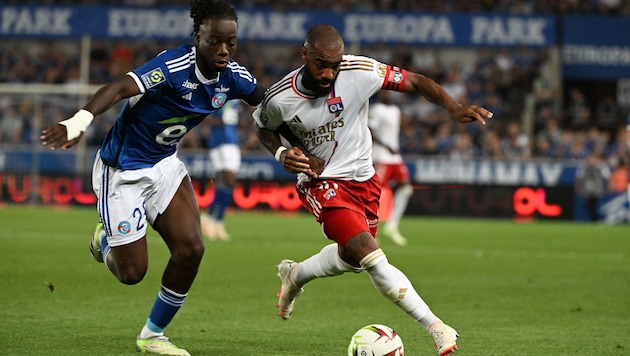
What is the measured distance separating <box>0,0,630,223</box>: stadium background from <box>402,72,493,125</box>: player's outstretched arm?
57.0 ft

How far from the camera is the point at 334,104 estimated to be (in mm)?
7289

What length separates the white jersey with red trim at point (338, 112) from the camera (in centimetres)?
729

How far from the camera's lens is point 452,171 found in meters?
25.2

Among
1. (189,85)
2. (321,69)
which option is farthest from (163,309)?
(321,69)

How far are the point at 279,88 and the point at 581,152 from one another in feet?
68.0

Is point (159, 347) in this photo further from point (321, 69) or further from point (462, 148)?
point (462, 148)

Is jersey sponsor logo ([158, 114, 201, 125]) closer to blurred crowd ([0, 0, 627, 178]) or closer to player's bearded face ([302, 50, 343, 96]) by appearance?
player's bearded face ([302, 50, 343, 96])

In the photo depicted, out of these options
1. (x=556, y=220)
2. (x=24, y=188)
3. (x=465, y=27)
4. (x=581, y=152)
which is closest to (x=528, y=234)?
(x=556, y=220)

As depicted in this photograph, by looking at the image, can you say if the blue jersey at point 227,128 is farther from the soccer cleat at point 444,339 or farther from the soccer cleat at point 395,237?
the soccer cleat at point 444,339

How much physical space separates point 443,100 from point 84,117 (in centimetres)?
241

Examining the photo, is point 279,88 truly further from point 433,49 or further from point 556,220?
point 433,49

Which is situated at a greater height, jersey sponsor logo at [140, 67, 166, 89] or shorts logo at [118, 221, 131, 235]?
jersey sponsor logo at [140, 67, 166, 89]

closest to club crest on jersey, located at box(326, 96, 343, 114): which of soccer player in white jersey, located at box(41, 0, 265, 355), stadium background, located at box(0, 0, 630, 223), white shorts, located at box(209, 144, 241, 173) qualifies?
soccer player in white jersey, located at box(41, 0, 265, 355)

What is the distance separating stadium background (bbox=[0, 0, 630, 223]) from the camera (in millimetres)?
25125
